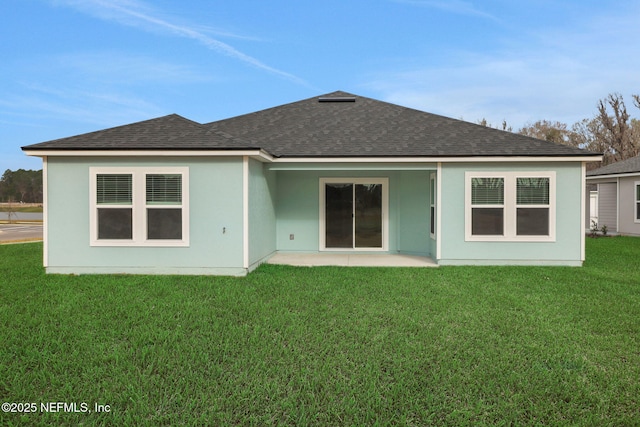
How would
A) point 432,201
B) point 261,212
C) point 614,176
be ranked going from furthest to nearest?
point 614,176 < point 432,201 < point 261,212

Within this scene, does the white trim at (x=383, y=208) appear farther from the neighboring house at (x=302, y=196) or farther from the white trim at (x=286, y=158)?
the white trim at (x=286, y=158)

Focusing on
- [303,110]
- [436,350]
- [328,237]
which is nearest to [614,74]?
[303,110]

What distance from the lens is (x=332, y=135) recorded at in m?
11.8

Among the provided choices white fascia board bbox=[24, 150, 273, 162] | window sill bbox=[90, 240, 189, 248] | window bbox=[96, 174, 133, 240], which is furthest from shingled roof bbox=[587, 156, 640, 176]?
window bbox=[96, 174, 133, 240]

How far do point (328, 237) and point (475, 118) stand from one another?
3530 centimetres

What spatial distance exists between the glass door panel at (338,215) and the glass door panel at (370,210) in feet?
0.77

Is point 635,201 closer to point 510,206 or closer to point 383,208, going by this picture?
point 510,206

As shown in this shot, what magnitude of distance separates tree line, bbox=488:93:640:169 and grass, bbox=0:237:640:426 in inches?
1405

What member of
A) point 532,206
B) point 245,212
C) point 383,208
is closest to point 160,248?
point 245,212

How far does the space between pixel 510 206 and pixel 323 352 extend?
718 cm

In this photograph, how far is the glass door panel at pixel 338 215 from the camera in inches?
476

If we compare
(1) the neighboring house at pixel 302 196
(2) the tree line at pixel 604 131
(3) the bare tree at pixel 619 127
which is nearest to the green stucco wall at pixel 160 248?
(1) the neighboring house at pixel 302 196

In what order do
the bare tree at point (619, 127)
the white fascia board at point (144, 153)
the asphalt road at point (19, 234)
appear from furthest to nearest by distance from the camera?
the bare tree at point (619, 127) < the asphalt road at point (19, 234) < the white fascia board at point (144, 153)

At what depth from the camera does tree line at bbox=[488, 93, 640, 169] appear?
35.9 meters
